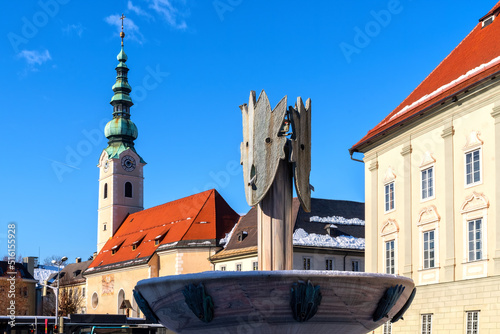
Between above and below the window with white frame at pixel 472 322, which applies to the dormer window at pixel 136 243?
above

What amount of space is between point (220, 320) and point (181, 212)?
56.0 m

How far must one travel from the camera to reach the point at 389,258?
3053 centimetres

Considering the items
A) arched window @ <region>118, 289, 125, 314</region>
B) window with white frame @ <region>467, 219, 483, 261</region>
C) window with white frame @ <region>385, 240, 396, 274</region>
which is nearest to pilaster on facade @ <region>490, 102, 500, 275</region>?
window with white frame @ <region>467, 219, 483, 261</region>

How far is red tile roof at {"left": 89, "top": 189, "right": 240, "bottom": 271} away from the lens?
59.7m

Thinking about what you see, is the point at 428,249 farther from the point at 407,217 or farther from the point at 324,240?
the point at 324,240

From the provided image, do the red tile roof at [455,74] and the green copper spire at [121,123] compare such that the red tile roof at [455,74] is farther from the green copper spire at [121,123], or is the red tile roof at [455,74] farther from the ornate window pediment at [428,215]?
the green copper spire at [121,123]

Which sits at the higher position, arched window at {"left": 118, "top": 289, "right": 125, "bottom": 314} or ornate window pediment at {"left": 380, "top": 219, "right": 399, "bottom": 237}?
ornate window pediment at {"left": 380, "top": 219, "right": 399, "bottom": 237}

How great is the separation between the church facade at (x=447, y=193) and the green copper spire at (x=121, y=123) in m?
51.2

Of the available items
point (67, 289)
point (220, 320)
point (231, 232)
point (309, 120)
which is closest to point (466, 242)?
point (309, 120)

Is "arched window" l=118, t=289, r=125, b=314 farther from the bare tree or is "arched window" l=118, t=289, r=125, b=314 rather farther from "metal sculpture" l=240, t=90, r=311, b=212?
"metal sculpture" l=240, t=90, r=311, b=212

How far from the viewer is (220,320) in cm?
951

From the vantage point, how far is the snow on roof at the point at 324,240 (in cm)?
4747

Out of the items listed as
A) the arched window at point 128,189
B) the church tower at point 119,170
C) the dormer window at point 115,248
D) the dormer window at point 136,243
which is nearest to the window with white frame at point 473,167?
the dormer window at point 136,243

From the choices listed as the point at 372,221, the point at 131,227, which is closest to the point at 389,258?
the point at 372,221
